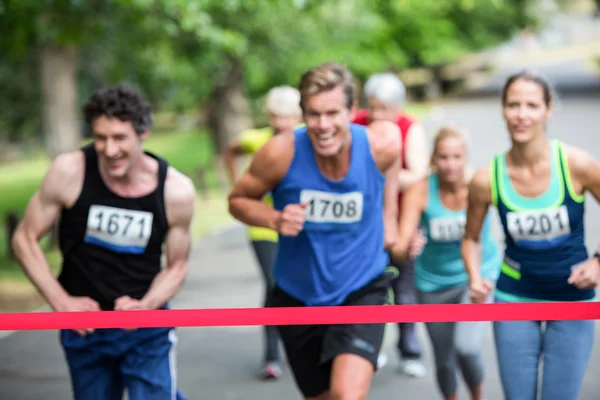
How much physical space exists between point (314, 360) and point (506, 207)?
1.06 metres

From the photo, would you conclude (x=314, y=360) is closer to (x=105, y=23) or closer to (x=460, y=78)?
(x=105, y=23)

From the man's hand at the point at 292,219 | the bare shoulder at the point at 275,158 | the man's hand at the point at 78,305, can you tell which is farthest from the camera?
the bare shoulder at the point at 275,158

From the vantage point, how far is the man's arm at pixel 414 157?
5.73 m

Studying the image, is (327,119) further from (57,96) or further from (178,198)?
(57,96)

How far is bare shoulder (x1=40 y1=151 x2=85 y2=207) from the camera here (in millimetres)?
3918

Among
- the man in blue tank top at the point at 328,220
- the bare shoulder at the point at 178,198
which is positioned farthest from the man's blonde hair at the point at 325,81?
the bare shoulder at the point at 178,198

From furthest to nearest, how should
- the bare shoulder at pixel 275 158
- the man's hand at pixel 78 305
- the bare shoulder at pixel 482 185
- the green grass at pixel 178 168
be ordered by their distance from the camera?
the green grass at pixel 178 168 → the bare shoulder at pixel 275 158 → the bare shoulder at pixel 482 185 → the man's hand at pixel 78 305

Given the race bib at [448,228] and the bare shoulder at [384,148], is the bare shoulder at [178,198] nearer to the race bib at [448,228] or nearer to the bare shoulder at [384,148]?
the bare shoulder at [384,148]

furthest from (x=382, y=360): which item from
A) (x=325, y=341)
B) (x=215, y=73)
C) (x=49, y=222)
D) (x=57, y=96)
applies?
(x=215, y=73)

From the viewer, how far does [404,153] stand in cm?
594

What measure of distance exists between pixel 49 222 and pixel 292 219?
102 centimetres

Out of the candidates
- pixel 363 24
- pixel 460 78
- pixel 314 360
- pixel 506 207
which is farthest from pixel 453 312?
pixel 460 78

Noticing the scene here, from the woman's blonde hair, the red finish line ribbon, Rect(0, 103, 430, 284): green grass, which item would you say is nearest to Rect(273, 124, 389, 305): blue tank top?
the red finish line ribbon

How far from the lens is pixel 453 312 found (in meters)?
3.24
